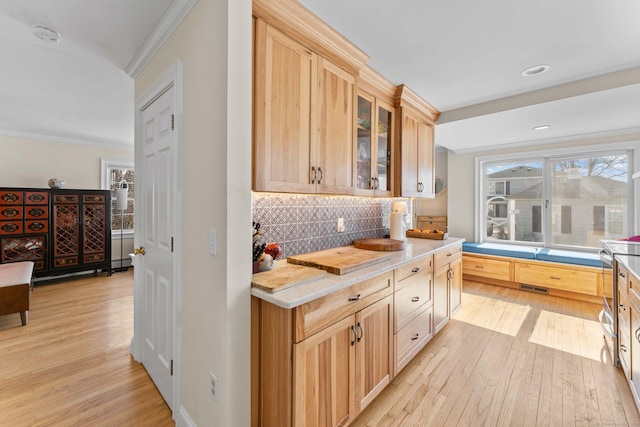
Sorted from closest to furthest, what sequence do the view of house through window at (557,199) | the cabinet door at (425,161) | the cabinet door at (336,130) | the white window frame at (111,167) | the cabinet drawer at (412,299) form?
the cabinet door at (336,130), the cabinet drawer at (412,299), the cabinet door at (425,161), the view of house through window at (557,199), the white window frame at (111,167)

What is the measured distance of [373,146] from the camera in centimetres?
250

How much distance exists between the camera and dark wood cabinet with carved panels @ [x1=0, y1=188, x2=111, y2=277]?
4.13 m

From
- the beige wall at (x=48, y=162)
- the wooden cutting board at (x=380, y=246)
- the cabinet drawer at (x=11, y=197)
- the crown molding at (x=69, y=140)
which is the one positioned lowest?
the wooden cutting board at (x=380, y=246)

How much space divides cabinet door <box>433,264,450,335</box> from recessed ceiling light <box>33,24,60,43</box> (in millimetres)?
3364

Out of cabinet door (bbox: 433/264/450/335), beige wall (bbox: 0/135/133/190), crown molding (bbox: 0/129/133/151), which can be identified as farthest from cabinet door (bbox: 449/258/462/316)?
beige wall (bbox: 0/135/133/190)

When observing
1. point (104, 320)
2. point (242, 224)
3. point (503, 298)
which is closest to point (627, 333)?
point (503, 298)

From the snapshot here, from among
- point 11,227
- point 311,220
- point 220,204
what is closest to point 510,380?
point 311,220

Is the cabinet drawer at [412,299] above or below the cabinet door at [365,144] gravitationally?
below

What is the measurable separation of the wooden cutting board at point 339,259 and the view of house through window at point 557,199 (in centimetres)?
378

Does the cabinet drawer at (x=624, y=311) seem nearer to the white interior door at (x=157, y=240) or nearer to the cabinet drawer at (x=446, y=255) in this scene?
the cabinet drawer at (x=446, y=255)

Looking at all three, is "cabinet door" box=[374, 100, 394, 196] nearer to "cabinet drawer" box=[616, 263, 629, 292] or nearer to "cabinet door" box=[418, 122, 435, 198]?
"cabinet door" box=[418, 122, 435, 198]

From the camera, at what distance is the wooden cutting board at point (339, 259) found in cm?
167

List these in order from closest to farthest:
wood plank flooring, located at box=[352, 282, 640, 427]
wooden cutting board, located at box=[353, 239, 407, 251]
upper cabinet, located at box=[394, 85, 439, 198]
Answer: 1. wood plank flooring, located at box=[352, 282, 640, 427]
2. wooden cutting board, located at box=[353, 239, 407, 251]
3. upper cabinet, located at box=[394, 85, 439, 198]

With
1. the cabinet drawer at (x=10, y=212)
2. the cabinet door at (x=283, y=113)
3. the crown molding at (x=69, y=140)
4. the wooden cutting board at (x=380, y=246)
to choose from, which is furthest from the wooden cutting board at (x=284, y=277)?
the crown molding at (x=69, y=140)
